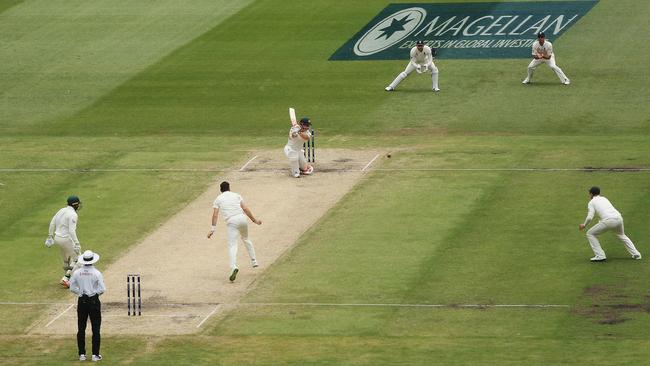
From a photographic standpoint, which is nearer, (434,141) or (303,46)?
(434,141)

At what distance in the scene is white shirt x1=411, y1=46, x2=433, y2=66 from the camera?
5212cm

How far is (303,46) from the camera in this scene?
196 feet

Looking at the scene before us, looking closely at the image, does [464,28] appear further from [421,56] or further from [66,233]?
[66,233]

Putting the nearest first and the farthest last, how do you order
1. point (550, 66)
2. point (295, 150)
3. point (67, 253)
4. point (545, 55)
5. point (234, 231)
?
point (234, 231) → point (67, 253) → point (295, 150) → point (545, 55) → point (550, 66)

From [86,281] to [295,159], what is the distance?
45.4 ft

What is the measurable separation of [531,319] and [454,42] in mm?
28476

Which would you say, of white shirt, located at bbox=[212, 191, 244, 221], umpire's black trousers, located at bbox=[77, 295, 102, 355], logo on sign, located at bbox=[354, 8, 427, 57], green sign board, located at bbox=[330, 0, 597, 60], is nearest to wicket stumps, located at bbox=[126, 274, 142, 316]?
umpire's black trousers, located at bbox=[77, 295, 102, 355]

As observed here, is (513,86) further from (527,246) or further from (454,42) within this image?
(527,246)

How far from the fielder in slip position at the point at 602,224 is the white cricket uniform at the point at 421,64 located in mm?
18567

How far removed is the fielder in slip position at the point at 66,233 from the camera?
3353 cm

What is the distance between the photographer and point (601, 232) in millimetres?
34219

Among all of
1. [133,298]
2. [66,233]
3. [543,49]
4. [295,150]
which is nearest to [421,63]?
[543,49]

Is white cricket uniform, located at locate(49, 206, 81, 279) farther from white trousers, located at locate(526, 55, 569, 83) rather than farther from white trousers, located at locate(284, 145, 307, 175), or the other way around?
white trousers, located at locate(526, 55, 569, 83)

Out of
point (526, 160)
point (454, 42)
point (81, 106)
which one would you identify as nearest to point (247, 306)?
point (526, 160)
